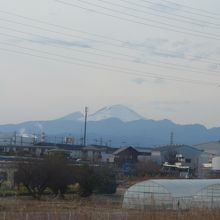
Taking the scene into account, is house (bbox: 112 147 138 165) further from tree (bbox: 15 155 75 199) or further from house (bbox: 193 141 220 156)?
tree (bbox: 15 155 75 199)

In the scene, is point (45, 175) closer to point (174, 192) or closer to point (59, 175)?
point (59, 175)

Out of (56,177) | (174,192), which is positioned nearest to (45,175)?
(56,177)

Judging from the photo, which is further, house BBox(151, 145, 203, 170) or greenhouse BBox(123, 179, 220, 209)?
house BBox(151, 145, 203, 170)

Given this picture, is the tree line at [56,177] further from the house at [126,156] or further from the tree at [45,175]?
the house at [126,156]

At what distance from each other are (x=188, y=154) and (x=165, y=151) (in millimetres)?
3908

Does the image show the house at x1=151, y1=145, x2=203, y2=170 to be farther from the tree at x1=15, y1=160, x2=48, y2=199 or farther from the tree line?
the tree at x1=15, y1=160, x2=48, y2=199

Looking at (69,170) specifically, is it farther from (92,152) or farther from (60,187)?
(92,152)

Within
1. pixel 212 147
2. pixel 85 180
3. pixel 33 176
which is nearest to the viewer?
pixel 33 176

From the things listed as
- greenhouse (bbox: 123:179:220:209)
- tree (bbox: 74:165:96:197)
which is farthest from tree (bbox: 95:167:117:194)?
greenhouse (bbox: 123:179:220:209)

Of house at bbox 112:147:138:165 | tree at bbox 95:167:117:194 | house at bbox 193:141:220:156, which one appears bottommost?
tree at bbox 95:167:117:194

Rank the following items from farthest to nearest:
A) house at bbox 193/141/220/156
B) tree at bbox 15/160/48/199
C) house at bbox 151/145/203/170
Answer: house at bbox 193/141/220/156 < house at bbox 151/145/203/170 < tree at bbox 15/160/48/199

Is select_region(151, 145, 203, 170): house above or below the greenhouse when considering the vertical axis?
above

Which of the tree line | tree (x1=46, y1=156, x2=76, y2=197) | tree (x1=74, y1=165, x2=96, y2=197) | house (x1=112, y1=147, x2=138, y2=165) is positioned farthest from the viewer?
house (x1=112, y1=147, x2=138, y2=165)

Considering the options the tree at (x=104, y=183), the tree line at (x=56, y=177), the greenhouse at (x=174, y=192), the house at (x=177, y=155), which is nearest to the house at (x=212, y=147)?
the house at (x=177, y=155)
